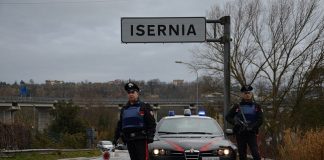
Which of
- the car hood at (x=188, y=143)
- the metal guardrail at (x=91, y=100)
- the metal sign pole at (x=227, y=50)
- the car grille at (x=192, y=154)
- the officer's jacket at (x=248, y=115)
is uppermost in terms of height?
the metal sign pole at (x=227, y=50)

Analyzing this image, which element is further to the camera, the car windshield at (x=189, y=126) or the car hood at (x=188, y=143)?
the car windshield at (x=189, y=126)

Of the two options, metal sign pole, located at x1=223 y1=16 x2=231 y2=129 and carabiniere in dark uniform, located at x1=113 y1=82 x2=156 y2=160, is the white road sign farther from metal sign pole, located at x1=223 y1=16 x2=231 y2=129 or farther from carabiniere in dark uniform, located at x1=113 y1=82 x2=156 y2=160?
carabiniere in dark uniform, located at x1=113 y1=82 x2=156 y2=160

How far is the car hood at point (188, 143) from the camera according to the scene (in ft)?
32.6

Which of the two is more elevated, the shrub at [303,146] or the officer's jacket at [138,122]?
the officer's jacket at [138,122]

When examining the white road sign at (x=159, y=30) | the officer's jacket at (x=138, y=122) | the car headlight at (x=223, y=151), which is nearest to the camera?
the officer's jacket at (x=138, y=122)

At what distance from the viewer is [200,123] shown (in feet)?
39.1

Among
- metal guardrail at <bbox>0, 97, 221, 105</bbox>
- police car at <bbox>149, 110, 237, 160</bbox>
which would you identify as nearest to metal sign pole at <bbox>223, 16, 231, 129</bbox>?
police car at <bbox>149, 110, 237, 160</bbox>

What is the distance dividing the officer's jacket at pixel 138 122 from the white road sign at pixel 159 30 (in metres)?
4.53

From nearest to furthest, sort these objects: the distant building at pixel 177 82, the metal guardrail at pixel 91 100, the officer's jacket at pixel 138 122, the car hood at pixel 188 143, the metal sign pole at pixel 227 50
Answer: the officer's jacket at pixel 138 122, the car hood at pixel 188 143, the metal sign pole at pixel 227 50, the distant building at pixel 177 82, the metal guardrail at pixel 91 100

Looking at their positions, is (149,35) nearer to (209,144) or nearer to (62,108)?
(209,144)

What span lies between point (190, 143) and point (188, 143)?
4 centimetres

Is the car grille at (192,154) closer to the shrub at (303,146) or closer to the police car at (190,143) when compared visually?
the police car at (190,143)

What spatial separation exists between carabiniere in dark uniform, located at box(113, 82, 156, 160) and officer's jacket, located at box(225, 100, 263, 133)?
9.11ft

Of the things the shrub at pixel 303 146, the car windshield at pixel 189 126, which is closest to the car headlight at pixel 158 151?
the car windshield at pixel 189 126
